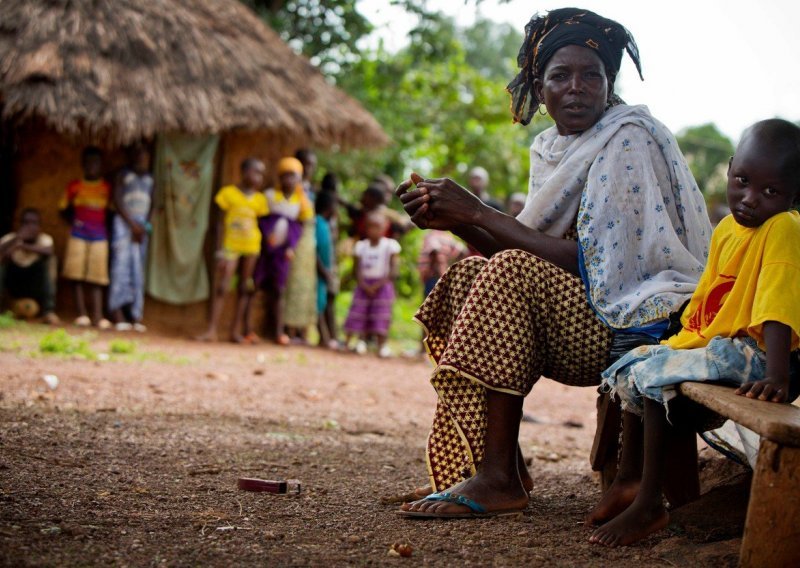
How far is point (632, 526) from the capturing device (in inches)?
97.6

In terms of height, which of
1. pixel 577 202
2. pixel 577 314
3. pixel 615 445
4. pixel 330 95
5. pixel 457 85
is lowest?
pixel 615 445

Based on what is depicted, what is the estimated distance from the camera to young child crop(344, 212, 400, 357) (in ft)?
31.7

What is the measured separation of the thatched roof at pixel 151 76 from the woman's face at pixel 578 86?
644 cm

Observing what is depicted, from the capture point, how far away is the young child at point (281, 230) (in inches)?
380

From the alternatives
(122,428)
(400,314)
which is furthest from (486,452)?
(400,314)

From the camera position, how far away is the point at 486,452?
2818mm

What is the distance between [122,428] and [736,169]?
2.88m

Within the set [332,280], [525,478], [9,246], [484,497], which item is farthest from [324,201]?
[484,497]

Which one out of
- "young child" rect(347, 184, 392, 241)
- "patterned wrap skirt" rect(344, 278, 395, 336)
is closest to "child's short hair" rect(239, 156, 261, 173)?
"young child" rect(347, 184, 392, 241)

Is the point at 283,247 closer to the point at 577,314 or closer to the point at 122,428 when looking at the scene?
the point at 122,428

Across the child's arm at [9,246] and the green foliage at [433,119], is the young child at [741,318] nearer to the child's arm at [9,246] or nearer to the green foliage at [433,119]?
the child's arm at [9,246]

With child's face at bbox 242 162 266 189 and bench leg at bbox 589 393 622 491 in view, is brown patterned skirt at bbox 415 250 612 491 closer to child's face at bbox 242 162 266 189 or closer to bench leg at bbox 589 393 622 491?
bench leg at bbox 589 393 622 491

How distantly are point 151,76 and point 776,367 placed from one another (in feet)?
27.0

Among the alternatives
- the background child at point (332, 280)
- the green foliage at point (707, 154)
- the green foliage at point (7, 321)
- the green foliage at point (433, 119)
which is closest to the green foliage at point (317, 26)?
the green foliage at point (433, 119)
